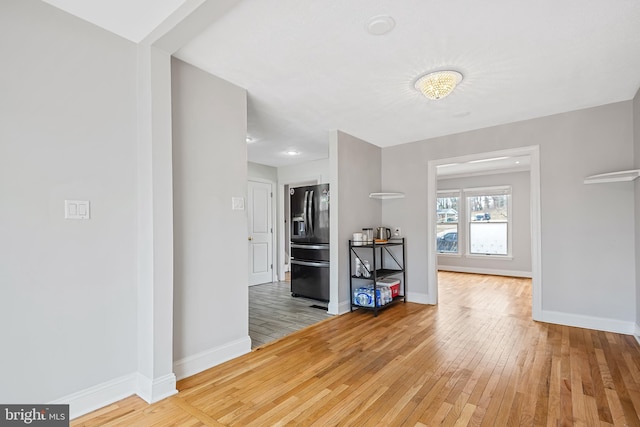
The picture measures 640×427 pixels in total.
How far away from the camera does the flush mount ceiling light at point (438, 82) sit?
251cm

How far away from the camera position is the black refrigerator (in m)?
4.53

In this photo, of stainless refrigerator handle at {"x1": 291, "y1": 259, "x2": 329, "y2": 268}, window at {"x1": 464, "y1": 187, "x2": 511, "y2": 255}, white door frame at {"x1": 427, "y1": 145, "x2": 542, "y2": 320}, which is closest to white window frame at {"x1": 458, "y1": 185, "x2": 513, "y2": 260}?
window at {"x1": 464, "y1": 187, "x2": 511, "y2": 255}

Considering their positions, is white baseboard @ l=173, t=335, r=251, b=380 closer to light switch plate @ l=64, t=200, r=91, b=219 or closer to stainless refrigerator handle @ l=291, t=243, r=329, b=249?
light switch plate @ l=64, t=200, r=91, b=219

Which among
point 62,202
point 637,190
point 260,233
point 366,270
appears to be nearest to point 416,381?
point 366,270

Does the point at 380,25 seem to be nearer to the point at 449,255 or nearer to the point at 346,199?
the point at 346,199

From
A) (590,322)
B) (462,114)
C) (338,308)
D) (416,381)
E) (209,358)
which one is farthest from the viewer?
(338,308)

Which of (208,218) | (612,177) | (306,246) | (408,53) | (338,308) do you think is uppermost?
(408,53)

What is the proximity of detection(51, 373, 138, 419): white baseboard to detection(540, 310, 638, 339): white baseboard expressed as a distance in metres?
4.21

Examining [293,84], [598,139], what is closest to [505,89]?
[598,139]

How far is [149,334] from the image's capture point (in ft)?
6.70

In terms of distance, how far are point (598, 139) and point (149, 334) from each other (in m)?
4.67

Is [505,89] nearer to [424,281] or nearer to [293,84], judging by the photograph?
[293,84]

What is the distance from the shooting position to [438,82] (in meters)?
2.55

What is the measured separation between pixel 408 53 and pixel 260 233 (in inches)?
181
